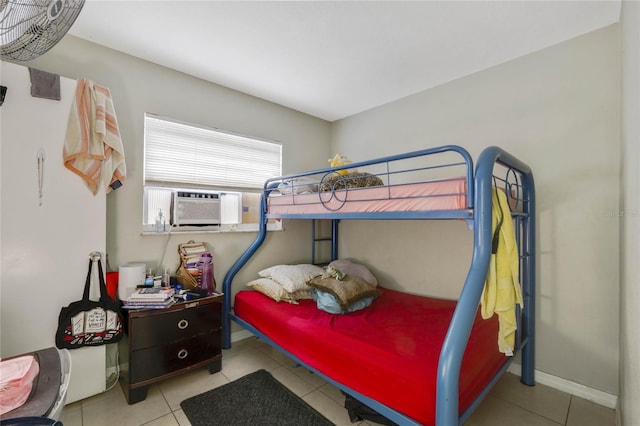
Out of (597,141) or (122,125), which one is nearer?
(597,141)

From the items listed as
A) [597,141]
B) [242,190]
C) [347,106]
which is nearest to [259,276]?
[242,190]

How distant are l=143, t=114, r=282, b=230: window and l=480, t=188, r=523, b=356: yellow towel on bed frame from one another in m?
2.26

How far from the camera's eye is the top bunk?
1.39 meters

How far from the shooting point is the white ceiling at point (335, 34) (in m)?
1.73

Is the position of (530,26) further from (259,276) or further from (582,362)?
(259,276)

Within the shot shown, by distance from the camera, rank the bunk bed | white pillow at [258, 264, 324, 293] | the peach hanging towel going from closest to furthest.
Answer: the bunk bed
the peach hanging towel
white pillow at [258, 264, 324, 293]

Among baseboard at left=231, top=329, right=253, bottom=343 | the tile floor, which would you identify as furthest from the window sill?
the tile floor

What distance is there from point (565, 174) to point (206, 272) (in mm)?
2928

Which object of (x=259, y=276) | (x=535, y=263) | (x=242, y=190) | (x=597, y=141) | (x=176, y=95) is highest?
(x=176, y=95)

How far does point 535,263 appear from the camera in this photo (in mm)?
2148

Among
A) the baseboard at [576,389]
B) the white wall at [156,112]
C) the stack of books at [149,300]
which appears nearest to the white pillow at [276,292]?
the white wall at [156,112]

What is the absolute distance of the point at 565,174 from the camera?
2.03m

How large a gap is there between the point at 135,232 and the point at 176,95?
1.27 metres

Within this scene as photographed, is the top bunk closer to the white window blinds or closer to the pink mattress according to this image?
the pink mattress
